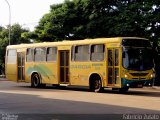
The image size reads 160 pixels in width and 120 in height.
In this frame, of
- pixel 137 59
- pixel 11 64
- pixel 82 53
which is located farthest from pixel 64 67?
pixel 11 64

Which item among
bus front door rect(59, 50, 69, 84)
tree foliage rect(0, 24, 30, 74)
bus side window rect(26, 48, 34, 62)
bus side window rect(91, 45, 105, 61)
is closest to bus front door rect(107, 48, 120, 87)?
bus side window rect(91, 45, 105, 61)

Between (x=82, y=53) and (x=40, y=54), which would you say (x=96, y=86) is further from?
(x=40, y=54)

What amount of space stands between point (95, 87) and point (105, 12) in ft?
32.8

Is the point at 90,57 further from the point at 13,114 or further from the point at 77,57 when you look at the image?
the point at 13,114

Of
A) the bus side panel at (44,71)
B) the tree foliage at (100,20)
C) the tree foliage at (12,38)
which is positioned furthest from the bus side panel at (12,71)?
the tree foliage at (12,38)

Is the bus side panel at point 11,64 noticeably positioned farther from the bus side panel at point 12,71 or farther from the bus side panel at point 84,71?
the bus side panel at point 84,71

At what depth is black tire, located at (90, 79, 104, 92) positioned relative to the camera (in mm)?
24102

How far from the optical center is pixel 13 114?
46.1 feet

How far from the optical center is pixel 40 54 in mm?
29109

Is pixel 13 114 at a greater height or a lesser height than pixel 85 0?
lesser

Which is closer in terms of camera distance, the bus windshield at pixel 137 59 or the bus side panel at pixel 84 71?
the bus windshield at pixel 137 59

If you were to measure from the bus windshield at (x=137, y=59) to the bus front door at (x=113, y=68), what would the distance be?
0.46 meters

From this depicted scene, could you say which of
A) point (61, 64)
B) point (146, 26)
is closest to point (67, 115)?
point (61, 64)

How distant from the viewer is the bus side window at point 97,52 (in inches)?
947
